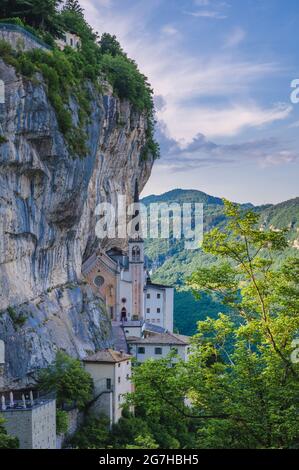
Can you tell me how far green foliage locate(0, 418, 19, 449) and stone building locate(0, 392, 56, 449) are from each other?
2.60 feet

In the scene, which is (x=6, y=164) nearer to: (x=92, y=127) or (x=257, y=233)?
(x=92, y=127)

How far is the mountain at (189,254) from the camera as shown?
9681 cm

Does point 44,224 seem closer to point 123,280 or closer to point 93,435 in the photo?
point 93,435

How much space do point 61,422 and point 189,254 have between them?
81.1 meters

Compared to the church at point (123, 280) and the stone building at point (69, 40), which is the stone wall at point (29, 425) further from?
the church at point (123, 280)

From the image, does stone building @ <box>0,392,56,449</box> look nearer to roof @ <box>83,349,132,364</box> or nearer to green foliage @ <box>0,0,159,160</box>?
roof @ <box>83,349,132,364</box>

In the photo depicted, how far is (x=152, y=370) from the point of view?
18.5 meters

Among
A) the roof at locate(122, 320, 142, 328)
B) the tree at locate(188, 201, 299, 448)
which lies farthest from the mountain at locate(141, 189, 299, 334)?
the tree at locate(188, 201, 299, 448)

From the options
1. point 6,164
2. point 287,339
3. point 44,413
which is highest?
point 6,164

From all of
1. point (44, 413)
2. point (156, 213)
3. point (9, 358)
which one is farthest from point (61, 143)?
point (156, 213)

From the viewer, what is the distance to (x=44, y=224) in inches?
1746

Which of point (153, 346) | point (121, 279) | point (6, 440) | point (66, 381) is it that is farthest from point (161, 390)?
point (121, 279)

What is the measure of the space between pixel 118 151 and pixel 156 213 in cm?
3084

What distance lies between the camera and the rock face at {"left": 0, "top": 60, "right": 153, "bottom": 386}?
126ft
